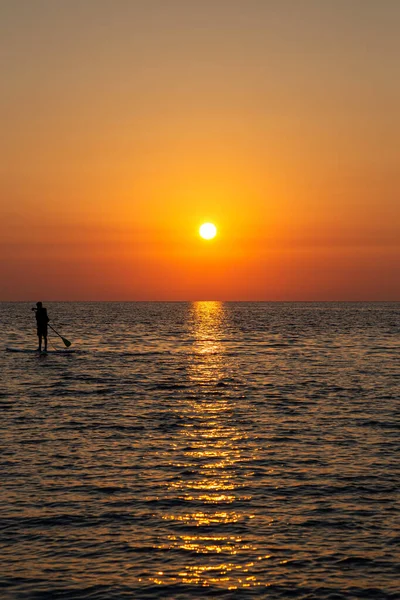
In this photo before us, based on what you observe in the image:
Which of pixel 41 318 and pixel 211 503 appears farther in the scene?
pixel 41 318

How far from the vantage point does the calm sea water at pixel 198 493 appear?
1085 cm

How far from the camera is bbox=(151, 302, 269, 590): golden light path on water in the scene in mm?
10914

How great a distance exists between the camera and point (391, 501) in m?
14.7

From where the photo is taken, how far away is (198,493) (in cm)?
1520

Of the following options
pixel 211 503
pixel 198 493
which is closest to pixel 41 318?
pixel 198 493

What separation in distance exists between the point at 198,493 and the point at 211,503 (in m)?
0.78

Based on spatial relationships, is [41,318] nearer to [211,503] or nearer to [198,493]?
[198,493]

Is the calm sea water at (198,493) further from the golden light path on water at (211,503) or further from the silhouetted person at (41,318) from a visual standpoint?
the silhouetted person at (41,318)

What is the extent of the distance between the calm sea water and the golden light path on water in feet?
0.13

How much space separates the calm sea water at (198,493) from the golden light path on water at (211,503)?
1.5 inches

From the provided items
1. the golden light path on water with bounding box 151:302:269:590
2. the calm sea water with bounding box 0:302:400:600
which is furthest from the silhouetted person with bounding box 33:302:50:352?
the golden light path on water with bounding box 151:302:269:590

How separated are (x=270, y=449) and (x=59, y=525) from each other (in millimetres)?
7670

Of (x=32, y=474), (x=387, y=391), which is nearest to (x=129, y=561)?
(x=32, y=474)

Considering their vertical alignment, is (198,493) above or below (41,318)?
below
